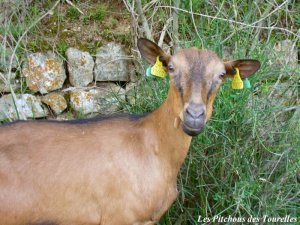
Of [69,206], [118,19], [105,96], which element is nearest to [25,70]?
[105,96]

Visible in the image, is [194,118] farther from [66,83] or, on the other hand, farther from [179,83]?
[66,83]

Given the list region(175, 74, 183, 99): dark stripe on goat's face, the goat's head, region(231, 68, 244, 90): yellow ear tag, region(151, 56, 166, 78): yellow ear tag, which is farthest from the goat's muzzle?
region(231, 68, 244, 90): yellow ear tag

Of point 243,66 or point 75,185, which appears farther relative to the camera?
point 243,66

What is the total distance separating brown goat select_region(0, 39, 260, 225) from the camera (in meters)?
3.74

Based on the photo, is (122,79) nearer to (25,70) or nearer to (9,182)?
(25,70)

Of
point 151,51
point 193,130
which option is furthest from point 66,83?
point 193,130

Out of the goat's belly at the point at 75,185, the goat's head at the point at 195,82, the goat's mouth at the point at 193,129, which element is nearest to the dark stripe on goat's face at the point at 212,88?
the goat's head at the point at 195,82

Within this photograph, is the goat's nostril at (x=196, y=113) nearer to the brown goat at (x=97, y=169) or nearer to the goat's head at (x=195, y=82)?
the goat's head at (x=195, y=82)

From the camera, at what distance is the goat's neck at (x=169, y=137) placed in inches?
150

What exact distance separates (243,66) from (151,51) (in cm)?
74

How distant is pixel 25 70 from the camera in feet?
18.1

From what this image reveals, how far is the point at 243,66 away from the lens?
392 centimetres

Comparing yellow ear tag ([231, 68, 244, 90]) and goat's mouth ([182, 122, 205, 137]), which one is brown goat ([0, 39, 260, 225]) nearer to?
yellow ear tag ([231, 68, 244, 90])

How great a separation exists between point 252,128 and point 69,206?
1.83 meters
